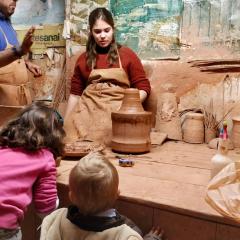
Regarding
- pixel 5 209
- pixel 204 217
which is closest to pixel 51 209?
pixel 5 209

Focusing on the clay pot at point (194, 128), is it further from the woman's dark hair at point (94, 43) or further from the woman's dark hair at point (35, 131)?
the woman's dark hair at point (35, 131)

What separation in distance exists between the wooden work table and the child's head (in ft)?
1.51

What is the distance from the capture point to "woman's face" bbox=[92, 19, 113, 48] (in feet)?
9.72

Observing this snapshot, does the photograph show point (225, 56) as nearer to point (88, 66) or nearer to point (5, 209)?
point (88, 66)

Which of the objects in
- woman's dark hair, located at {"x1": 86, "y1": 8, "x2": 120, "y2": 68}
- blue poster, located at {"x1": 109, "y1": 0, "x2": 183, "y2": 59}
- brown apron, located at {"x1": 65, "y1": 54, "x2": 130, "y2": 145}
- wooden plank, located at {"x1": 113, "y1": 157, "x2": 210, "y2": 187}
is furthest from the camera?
blue poster, located at {"x1": 109, "y1": 0, "x2": 183, "y2": 59}

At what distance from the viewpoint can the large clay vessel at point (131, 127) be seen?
99.0 inches

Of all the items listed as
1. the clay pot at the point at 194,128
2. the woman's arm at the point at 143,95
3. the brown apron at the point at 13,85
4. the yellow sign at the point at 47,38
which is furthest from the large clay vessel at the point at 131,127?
the yellow sign at the point at 47,38

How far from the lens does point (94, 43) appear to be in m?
3.11

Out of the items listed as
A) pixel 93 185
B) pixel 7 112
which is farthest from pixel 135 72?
pixel 93 185

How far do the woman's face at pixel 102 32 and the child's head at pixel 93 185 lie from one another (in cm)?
186

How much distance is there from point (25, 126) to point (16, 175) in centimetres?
26

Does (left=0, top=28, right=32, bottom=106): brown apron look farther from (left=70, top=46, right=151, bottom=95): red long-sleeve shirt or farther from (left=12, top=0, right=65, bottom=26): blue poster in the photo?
(left=12, top=0, right=65, bottom=26): blue poster

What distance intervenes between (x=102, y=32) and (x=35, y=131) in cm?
151

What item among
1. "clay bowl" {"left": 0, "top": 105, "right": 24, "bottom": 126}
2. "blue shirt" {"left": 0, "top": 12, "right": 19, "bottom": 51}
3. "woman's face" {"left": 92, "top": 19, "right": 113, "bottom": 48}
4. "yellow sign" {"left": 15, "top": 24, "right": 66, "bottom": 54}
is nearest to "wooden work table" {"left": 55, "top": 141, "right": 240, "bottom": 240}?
"clay bowl" {"left": 0, "top": 105, "right": 24, "bottom": 126}
